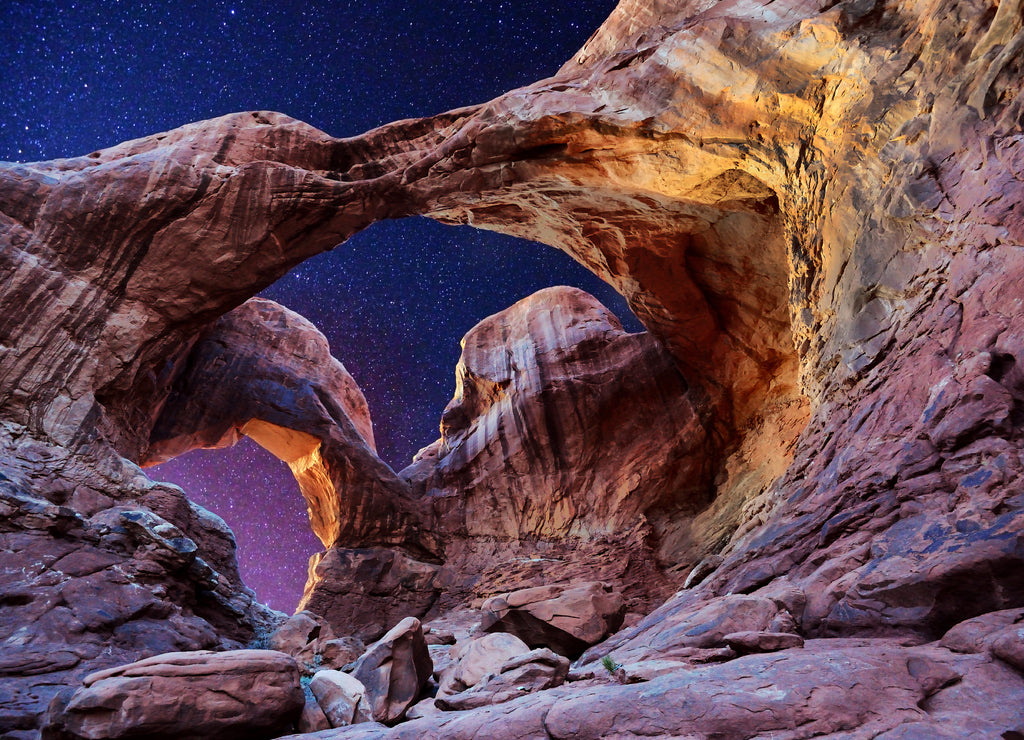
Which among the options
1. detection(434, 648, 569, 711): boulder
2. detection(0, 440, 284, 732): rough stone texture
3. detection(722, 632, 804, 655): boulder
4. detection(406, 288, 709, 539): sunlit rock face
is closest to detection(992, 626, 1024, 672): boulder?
detection(722, 632, 804, 655): boulder

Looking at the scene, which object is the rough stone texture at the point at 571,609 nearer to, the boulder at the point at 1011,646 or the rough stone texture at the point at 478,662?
the rough stone texture at the point at 478,662

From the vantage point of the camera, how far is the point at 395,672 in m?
7.22

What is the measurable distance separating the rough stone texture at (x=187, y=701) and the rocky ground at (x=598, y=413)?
0.03 m

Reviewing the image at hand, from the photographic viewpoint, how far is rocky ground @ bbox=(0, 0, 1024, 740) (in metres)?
4.78

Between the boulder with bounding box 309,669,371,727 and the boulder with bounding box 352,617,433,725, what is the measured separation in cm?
16

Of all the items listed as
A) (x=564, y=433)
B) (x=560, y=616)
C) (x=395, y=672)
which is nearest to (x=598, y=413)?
(x=564, y=433)

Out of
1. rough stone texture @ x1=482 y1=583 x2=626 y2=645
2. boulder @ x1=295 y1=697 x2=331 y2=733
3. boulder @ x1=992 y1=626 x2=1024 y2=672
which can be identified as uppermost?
rough stone texture @ x1=482 y1=583 x2=626 y2=645

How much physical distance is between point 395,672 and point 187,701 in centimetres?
257

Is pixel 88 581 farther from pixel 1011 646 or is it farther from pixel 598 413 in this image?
pixel 598 413

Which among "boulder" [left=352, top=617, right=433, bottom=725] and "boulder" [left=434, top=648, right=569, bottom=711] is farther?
"boulder" [left=352, top=617, right=433, bottom=725]

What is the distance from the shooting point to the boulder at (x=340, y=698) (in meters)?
6.20

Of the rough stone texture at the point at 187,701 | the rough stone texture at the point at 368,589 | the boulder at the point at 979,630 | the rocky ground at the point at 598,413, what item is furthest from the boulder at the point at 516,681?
the rough stone texture at the point at 368,589

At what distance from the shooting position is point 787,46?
9.24 m

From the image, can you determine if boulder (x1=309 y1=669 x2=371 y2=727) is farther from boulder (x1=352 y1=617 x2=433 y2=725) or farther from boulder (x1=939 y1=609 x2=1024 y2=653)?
boulder (x1=939 y1=609 x2=1024 y2=653)
